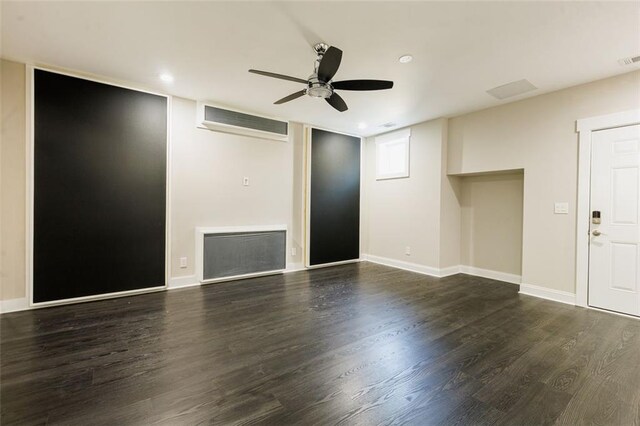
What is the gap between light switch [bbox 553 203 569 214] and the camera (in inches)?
133

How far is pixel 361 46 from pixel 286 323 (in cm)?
274

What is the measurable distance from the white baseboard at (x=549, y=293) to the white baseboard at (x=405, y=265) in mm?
1156

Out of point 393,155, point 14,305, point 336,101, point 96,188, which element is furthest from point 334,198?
point 14,305

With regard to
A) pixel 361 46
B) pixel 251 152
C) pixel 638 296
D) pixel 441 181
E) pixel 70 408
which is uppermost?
pixel 361 46

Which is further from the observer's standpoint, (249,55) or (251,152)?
(251,152)

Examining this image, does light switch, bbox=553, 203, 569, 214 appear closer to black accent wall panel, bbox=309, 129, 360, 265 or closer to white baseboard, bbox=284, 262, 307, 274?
black accent wall panel, bbox=309, 129, 360, 265

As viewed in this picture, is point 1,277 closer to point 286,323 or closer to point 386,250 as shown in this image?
point 286,323

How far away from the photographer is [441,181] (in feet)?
15.0

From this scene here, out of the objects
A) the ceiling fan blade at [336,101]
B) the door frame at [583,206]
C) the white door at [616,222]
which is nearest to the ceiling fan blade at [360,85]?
the ceiling fan blade at [336,101]

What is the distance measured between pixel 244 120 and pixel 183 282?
257cm

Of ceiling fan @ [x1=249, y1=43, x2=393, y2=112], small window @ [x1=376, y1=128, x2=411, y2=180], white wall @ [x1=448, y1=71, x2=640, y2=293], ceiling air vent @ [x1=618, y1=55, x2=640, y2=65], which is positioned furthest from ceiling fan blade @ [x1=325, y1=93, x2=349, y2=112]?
ceiling air vent @ [x1=618, y1=55, x2=640, y2=65]

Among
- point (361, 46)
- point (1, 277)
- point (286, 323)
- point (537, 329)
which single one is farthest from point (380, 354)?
point (1, 277)

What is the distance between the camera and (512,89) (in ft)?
11.3

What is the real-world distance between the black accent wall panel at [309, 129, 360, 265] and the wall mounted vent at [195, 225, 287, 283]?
732mm
